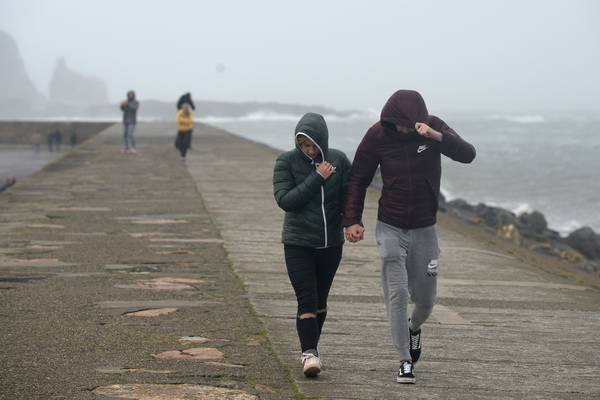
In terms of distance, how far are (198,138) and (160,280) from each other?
2522 cm

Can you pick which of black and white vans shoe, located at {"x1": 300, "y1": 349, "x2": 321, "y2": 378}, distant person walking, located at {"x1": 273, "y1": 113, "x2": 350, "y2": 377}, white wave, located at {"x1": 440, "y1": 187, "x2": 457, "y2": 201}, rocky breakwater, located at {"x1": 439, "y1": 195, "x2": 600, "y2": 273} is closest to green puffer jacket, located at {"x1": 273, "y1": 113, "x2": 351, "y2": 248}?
distant person walking, located at {"x1": 273, "y1": 113, "x2": 350, "y2": 377}

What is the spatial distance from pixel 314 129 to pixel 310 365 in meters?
1.23

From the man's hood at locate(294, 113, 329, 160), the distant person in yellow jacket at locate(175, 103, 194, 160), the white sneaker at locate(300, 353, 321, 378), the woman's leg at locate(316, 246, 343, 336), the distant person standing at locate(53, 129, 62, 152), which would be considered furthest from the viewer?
the distant person standing at locate(53, 129, 62, 152)

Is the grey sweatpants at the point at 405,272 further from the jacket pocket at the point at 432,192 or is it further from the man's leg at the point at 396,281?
the jacket pocket at the point at 432,192

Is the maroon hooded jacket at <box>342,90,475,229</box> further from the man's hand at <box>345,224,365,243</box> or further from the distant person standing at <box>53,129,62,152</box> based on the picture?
the distant person standing at <box>53,129,62,152</box>

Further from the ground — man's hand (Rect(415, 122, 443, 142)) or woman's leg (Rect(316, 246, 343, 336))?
man's hand (Rect(415, 122, 443, 142))

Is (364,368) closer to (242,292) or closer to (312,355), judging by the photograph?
(312,355)

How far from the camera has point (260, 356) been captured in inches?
240

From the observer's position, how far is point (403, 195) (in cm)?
576

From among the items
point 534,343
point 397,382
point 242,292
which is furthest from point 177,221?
point 397,382

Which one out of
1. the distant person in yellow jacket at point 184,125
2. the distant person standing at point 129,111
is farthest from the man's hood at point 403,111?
the distant person standing at point 129,111

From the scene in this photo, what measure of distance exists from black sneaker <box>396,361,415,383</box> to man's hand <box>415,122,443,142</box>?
119 cm

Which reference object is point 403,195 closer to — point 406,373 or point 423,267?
point 423,267

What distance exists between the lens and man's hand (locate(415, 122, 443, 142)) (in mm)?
5582
